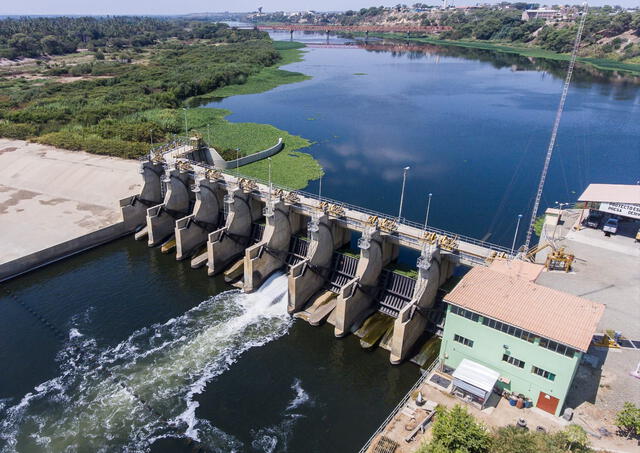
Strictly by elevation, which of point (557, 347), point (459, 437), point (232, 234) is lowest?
point (232, 234)

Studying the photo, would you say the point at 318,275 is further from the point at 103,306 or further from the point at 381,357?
the point at 103,306

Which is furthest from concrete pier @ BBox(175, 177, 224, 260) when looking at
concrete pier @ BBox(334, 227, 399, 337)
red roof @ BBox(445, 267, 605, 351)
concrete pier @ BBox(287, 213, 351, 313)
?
red roof @ BBox(445, 267, 605, 351)

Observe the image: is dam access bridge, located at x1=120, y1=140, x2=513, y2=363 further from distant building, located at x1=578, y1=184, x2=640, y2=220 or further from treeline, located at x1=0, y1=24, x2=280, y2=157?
treeline, located at x1=0, y1=24, x2=280, y2=157

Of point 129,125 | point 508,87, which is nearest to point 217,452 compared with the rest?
point 129,125

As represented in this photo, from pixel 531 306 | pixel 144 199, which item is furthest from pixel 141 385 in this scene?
pixel 144 199

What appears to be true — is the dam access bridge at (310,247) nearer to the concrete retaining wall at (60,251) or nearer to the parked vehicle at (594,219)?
the concrete retaining wall at (60,251)

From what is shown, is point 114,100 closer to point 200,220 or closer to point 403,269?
point 200,220

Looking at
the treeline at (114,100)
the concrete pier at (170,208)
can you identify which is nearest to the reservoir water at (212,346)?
the concrete pier at (170,208)
